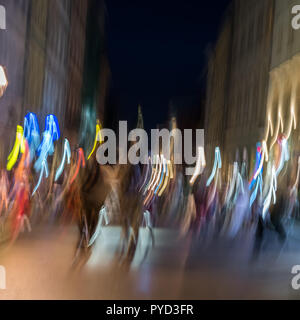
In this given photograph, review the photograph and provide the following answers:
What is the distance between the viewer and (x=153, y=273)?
820 centimetres

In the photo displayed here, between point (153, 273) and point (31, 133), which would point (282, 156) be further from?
point (153, 273)

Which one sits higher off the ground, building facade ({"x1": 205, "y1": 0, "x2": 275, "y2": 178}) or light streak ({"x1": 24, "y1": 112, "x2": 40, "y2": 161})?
building facade ({"x1": 205, "y1": 0, "x2": 275, "y2": 178})

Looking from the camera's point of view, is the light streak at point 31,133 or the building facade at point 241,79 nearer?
the light streak at point 31,133

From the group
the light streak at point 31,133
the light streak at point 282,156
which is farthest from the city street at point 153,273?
the light streak at point 282,156

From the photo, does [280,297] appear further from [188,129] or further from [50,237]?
[188,129]

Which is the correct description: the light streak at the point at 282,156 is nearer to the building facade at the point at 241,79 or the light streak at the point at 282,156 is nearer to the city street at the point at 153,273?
the city street at the point at 153,273

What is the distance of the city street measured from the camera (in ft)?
22.4

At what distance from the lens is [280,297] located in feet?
22.7

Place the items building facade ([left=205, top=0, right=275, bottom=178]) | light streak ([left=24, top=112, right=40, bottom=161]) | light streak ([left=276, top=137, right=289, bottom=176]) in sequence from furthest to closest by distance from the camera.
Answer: building facade ([left=205, top=0, right=275, bottom=178]) < light streak ([left=276, top=137, right=289, bottom=176]) < light streak ([left=24, top=112, right=40, bottom=161])

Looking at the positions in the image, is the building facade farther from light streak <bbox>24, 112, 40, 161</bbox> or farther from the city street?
the city street

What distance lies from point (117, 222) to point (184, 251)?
6264 mm

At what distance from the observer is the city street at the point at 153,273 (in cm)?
682

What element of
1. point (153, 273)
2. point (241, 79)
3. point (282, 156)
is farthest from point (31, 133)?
point (241, 79)

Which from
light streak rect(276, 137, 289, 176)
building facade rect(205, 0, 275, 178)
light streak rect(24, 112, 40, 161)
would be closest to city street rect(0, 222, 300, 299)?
light streak rect(24, 112, 40, 161)
